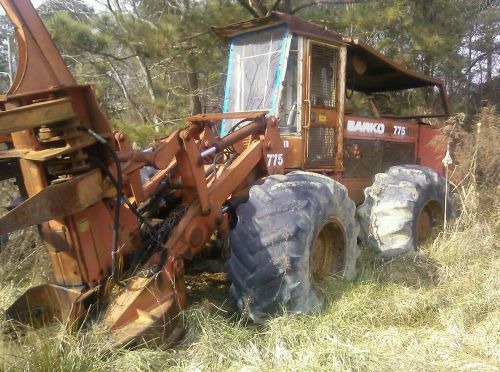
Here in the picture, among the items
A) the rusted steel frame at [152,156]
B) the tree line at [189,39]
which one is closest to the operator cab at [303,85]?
the rusted steel frame at [152,156]

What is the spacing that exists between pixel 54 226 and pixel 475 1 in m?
16.4

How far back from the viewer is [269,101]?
15.3ft

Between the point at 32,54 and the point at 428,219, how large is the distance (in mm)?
4592

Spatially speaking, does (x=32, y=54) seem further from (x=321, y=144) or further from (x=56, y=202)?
(x=321, y=144)

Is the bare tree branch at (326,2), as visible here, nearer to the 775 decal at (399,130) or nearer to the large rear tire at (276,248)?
the 775 decal at (399,130)

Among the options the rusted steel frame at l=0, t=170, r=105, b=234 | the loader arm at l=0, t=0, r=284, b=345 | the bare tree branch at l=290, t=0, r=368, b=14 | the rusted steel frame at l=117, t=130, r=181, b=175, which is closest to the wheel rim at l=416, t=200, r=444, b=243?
the loader arm at l=0, t=0, r=284, b=345

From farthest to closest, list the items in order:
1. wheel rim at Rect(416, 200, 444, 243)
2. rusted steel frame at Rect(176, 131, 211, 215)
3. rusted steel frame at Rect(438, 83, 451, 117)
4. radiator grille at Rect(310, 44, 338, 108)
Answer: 1. rusted steel frame at Rect(438, 83, 451, 117)
2. wheel rim at Rect(416, 200, 444, 243)
3. radiator grille at Rect(310, 44, 338, 108)
4. rusted steel frame at Rect(176, 131, 211, 215)

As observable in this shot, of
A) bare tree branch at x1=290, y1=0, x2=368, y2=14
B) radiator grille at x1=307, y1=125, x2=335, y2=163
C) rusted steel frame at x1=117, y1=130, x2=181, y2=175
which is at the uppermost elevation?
bare tree branch at x1=290, y1=0, x2=368, y2=14

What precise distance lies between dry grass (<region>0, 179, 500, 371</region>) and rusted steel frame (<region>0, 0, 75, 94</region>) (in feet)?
4.70

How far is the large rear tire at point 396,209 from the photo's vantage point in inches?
195

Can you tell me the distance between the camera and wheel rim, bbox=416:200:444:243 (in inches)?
218

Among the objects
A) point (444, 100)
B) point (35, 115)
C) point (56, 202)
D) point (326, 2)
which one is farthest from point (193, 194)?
point (326, 2)

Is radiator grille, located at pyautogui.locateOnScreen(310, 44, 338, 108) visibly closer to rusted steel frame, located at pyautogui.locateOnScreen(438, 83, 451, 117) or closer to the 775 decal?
the 775 decal

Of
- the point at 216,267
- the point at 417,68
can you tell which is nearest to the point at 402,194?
the point at 216,267
